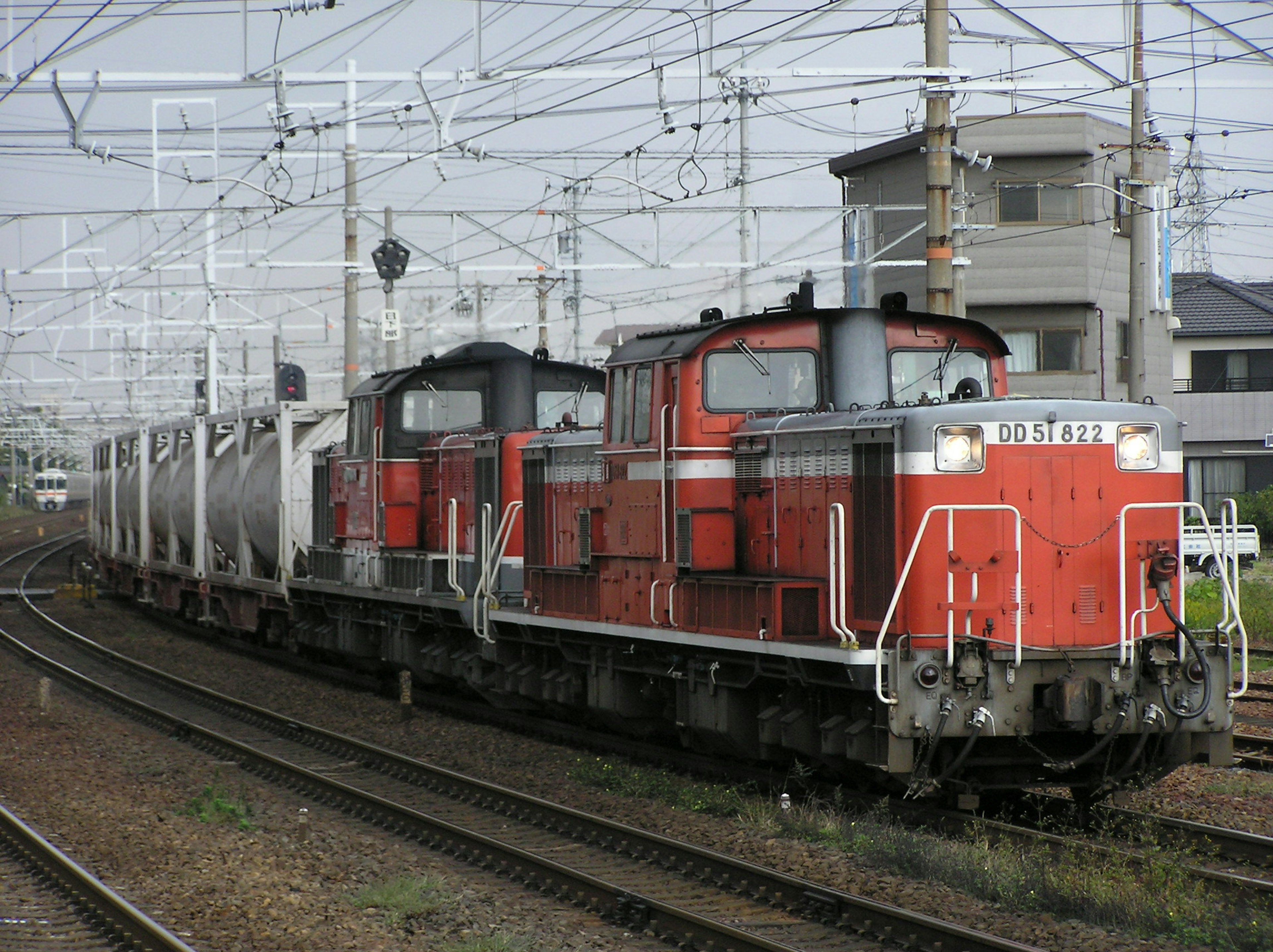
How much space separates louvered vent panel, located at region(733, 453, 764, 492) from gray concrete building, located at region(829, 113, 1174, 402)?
63.5 ft

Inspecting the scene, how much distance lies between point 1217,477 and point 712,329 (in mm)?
31373

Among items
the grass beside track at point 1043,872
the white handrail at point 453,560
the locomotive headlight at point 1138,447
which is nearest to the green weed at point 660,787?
the grass beside track at point 1043,872

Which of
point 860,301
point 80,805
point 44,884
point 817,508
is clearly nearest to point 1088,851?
point 817,508

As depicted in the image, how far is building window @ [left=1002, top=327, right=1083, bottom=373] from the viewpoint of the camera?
100 ft

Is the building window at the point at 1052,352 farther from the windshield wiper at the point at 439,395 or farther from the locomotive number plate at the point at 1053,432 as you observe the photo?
the locomotive number plate at the point at 1053,432

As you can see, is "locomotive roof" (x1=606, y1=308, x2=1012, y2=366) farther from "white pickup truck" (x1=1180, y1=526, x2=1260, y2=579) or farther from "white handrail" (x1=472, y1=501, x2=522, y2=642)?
"white handrail" (x1=472, y1=501, x2=522, y2=642)

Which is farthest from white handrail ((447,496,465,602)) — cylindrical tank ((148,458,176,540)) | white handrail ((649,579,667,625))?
cylindrical tank ((148,458,176,540))

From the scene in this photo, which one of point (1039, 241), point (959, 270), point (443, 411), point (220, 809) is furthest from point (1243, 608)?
point (220, 809)

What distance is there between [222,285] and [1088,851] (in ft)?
88.9

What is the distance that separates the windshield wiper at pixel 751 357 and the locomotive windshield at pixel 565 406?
5.58 m

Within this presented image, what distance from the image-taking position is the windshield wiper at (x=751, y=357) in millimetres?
9961

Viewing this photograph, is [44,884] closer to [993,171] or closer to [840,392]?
[840,392]

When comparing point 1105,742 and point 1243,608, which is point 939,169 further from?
point 1243,608

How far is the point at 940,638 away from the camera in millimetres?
8344
